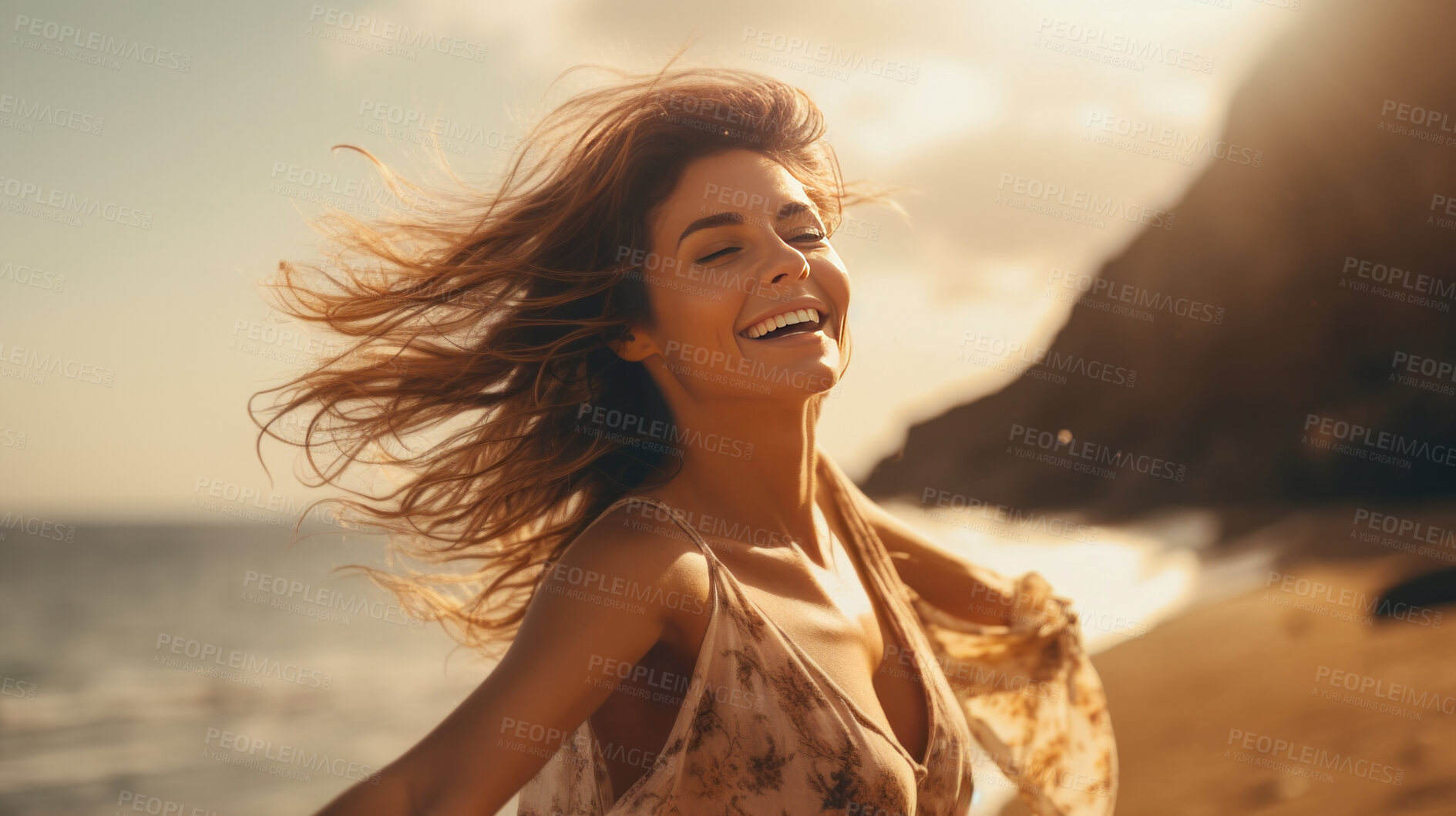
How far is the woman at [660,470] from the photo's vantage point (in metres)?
1.92

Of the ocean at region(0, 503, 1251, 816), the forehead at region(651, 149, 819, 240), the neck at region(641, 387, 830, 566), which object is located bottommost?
the ocean at region(0, 503, 1251, 816)

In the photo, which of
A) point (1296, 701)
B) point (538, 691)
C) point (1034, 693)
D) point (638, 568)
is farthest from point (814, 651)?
point (1296, 701)

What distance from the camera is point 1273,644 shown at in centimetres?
671

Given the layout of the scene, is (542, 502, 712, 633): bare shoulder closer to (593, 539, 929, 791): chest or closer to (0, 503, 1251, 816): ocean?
(593, 539, 929, 791): chest

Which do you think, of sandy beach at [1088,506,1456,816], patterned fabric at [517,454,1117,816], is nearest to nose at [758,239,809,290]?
patterned fabric at [517,454,1117,816]

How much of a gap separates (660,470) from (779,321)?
0.48 metres

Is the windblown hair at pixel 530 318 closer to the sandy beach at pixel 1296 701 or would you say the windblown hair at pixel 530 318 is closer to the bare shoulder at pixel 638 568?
the bare shoulder at pixel 638 568

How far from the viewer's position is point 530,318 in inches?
95.1

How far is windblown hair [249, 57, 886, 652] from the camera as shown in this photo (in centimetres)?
237

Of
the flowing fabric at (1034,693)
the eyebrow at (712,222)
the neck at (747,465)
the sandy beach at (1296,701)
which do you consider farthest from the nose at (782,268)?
the sandy beach at (1296,701)

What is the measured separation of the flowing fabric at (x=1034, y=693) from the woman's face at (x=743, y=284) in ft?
3.46

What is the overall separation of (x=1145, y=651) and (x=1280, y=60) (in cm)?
727

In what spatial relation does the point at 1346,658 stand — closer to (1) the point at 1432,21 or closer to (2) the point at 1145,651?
(2) the point at 1145,651

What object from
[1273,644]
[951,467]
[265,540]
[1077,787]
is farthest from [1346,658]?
[265,540]
